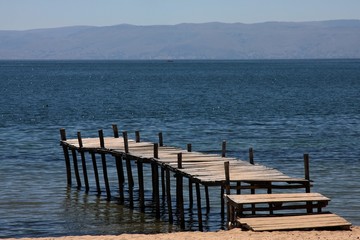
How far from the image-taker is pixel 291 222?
22656 mm

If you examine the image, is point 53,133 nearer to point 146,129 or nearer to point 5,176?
point 146,129

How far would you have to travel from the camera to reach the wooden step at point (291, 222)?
72.8 feet

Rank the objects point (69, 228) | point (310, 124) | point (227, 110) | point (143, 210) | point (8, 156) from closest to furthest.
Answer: point (69, 228)
point (143, 210)
point (8, 156)
point (310, 124)
point (227, 110)


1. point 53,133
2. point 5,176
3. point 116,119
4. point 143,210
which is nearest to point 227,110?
point 116,119

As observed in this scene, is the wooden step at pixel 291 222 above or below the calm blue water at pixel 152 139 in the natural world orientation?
above

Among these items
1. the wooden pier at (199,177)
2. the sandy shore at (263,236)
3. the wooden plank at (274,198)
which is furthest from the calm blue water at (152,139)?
the sandy shore at (263,236)

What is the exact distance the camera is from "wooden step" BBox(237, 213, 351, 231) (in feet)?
72.8

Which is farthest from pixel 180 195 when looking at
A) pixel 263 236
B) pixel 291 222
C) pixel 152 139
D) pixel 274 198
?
pixel 152 139

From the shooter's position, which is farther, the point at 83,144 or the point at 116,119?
the point at 116,119

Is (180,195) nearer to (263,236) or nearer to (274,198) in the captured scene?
(274,198)

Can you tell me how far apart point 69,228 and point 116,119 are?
140 feet

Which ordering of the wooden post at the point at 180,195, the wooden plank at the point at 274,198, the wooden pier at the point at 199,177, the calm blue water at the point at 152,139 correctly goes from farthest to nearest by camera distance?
the calm blue water at the point at 152,139 → the wooden post at the point at 180,195 → the wooden pier at the point at 199,177 → the wooden plank at the point at 274,198

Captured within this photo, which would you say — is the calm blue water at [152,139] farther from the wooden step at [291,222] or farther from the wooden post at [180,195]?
the wooden step at [291,222]

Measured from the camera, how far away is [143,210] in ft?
100
